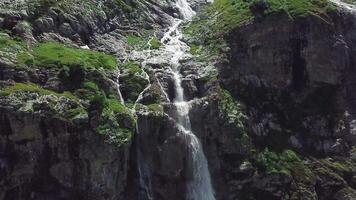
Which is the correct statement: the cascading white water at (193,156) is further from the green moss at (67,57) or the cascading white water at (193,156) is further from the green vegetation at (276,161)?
the green moss at (67,57)

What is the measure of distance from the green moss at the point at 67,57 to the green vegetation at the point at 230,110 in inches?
627

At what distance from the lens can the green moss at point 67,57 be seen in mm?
73875

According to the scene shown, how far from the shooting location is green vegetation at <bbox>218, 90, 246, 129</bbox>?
7812cm

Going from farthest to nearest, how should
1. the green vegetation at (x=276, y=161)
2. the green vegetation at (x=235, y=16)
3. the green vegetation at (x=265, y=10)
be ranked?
the green vegetation at (x=265, y=10), the green vegetation at (x=235, y=16), the green vegetation at (x=276, y=161)

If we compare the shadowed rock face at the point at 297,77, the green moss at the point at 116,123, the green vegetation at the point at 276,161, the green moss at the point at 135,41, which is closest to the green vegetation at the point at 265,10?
the shadowed rock face at the point at 297,77

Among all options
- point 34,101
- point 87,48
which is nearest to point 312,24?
point 87,48

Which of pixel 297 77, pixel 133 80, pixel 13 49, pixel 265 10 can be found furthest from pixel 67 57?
pixel 297 77

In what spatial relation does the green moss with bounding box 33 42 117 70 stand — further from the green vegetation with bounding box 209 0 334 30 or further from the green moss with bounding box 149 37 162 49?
the green vegetation with bounding box 209 0 334 30

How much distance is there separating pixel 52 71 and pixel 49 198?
17.0 m

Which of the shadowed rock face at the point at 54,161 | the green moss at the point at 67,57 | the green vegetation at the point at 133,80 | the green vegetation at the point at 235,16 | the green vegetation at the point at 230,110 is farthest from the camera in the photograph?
the green vegetation at the point at 235,16

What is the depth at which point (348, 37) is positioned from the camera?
3856 inches

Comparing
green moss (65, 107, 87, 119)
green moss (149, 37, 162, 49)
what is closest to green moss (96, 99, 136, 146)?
green moss (65, 107, 87, 119)

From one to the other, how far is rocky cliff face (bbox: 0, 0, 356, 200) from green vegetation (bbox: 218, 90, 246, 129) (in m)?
0.20

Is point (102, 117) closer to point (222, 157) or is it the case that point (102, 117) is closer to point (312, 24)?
point (222, 157)
